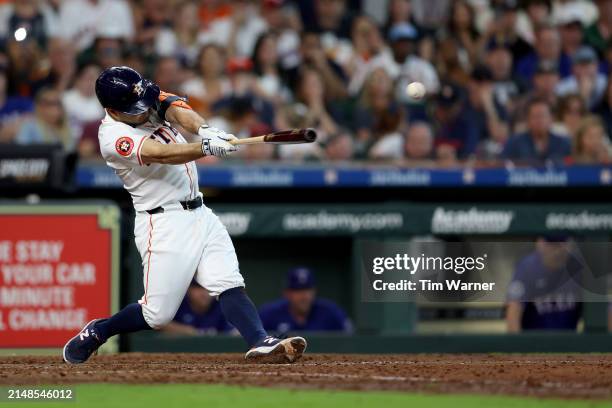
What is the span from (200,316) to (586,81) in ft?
16.4

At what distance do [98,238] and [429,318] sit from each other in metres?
2.79

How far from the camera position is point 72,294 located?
9312 mm

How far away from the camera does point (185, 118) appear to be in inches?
280

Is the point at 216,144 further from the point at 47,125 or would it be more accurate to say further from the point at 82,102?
the point at 82,102

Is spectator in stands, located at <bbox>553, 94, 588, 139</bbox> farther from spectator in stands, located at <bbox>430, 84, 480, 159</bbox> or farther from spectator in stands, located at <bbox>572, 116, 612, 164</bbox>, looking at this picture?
spectator in stands, located at <bbox>430, 84, 480, 159</bbox>

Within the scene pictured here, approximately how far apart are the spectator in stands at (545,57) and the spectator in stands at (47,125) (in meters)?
4.96

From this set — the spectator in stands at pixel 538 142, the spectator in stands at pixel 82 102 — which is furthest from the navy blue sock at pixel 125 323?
the spectator in stands at pixel 538 142

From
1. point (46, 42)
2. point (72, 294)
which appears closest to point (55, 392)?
point (72, 294)

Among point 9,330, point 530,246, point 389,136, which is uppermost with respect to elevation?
point 389,136

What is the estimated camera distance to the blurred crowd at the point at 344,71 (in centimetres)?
1098

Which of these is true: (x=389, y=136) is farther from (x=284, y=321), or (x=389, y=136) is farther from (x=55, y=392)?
(x=55, y=392)

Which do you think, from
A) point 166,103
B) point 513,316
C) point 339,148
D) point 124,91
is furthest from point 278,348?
point 339,148

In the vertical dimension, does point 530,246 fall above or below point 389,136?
below

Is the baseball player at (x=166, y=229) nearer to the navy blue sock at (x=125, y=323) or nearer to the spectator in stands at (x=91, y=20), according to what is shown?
the navy blue sock at (x=125, y=323)
